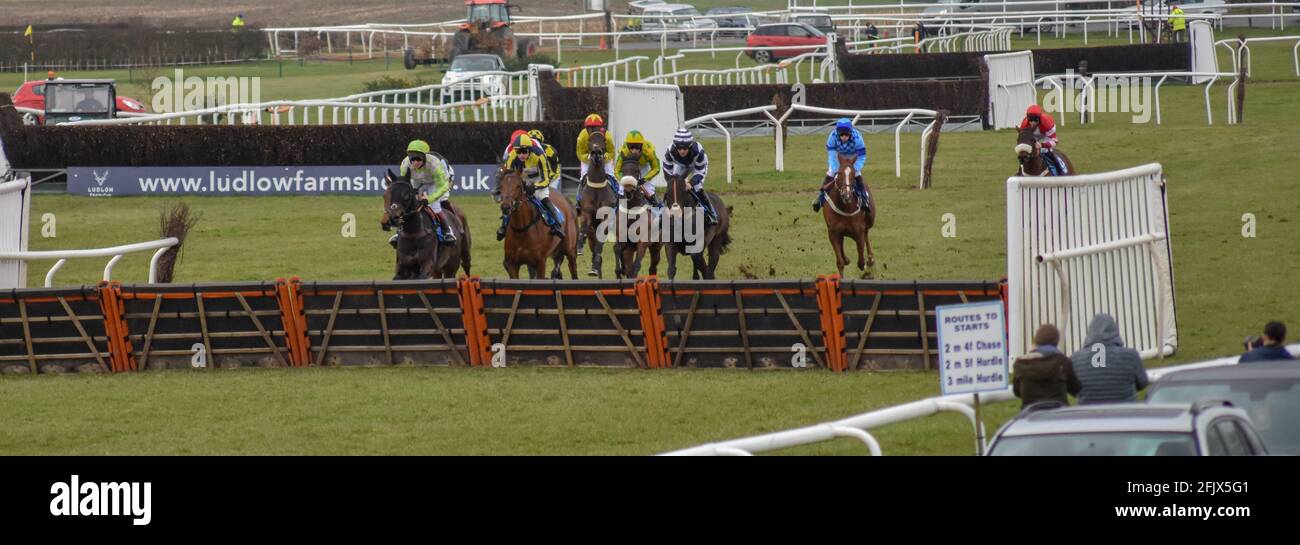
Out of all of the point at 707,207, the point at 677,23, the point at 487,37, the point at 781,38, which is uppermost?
the point at 677,23

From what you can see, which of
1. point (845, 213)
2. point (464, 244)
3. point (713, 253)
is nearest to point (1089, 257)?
point (845, 213)

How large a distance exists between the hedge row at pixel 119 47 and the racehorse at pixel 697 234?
39139 mm

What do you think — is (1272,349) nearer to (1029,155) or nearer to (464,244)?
(1029,155)

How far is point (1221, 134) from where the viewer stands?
97.7ft

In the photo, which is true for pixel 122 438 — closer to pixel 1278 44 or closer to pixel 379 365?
pixel 379 365

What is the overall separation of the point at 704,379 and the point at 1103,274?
328cm

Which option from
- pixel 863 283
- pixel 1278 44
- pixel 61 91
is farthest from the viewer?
pixel 1278 44

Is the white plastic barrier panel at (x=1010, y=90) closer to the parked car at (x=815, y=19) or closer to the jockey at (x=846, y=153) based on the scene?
the jockey at (x=846, y=153)

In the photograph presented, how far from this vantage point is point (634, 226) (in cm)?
1811

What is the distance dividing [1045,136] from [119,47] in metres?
41.6

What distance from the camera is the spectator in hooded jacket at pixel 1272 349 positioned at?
412 inches

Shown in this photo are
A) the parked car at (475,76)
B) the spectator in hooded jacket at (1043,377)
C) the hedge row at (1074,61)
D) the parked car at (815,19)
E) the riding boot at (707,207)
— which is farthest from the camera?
the parked car at (815,19)

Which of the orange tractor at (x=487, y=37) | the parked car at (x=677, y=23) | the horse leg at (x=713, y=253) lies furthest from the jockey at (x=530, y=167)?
the parked car at (x=677, y=23)
